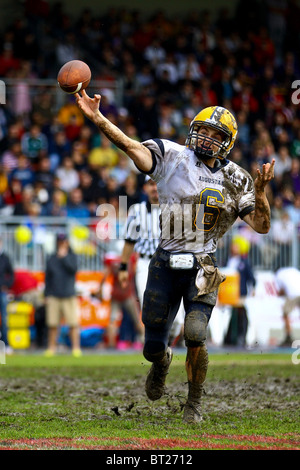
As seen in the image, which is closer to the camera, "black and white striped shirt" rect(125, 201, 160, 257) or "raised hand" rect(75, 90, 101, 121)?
"raised hand" rect(75, 90, 101, 121)

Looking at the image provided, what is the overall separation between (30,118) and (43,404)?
1082 centimetres

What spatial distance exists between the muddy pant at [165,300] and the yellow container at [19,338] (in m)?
8.80

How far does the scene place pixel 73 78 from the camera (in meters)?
6.13

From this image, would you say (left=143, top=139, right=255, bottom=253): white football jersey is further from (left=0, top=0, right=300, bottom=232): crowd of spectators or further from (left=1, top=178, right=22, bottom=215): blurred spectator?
(left=1, top=178, right=22, bottom=215): blurred spectator

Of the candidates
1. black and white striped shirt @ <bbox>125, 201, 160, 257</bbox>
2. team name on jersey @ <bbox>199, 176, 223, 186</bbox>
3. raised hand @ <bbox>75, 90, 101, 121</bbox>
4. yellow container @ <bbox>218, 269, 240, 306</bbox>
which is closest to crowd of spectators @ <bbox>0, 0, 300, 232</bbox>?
yellow container @ <bbox>218, 269, 240, 306</bbox>

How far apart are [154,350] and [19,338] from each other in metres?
8.87

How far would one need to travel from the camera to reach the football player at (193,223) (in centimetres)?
629

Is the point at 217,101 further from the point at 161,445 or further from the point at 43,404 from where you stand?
the point at 161,445

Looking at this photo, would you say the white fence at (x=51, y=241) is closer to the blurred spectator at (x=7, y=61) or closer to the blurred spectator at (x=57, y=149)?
the blurred spectator at (x=57, y=149)

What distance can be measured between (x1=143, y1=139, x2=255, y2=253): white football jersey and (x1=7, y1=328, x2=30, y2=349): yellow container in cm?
892

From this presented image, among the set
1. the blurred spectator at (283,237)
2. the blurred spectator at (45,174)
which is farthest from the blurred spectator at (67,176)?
the blurred spectator at (283,237)

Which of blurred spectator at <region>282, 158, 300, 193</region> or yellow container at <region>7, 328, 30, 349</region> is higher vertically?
blurred spectator at <region>282, 158, 300, 193</region>

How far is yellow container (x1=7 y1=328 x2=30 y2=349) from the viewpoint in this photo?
14930 mm
